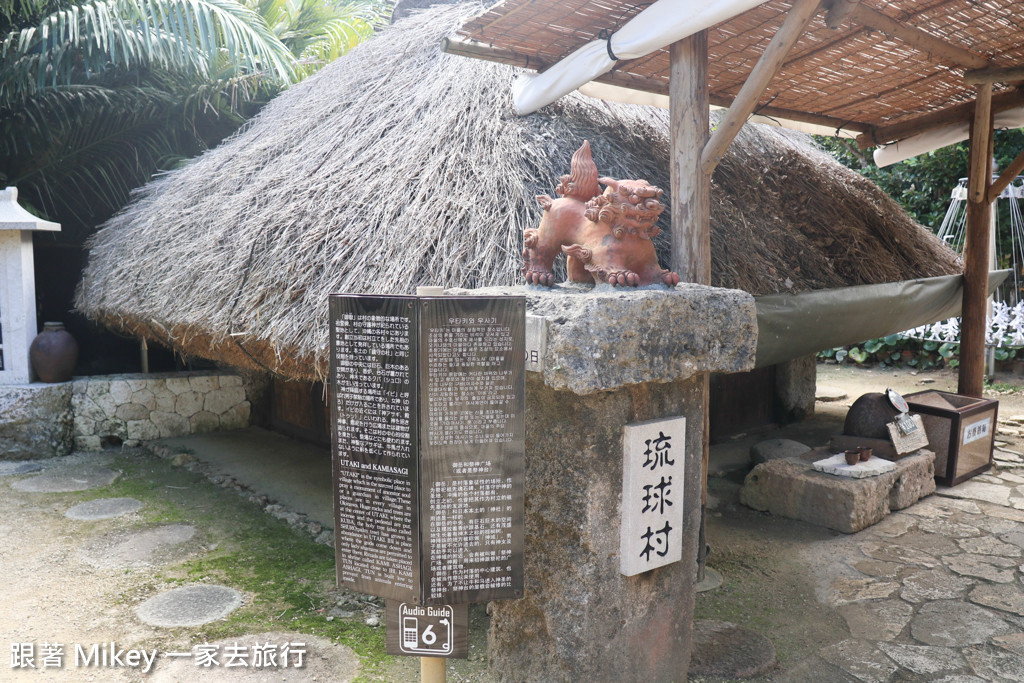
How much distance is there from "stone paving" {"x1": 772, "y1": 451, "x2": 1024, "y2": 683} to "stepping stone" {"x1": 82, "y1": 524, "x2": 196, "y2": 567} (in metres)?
3.49

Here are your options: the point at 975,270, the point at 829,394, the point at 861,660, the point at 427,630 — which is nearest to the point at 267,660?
the point at 427,630

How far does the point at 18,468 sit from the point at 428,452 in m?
5.64

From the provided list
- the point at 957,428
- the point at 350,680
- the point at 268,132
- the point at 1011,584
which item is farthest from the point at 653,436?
the point at 268,132

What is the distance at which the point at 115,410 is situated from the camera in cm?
674

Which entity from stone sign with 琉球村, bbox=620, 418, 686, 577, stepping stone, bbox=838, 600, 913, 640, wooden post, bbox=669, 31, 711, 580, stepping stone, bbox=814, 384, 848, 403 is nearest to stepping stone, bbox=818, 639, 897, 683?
stepping stone, bbox=838, 600, 913, 640

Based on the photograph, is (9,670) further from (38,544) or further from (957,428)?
(957,428)

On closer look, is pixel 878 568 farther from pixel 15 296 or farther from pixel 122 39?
pixel 122 39

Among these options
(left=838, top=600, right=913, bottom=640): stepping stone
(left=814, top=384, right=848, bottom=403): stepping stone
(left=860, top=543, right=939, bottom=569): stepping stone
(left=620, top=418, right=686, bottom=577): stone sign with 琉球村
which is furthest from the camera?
(left=814, top=384, right=848, bottom=403): stepping stone

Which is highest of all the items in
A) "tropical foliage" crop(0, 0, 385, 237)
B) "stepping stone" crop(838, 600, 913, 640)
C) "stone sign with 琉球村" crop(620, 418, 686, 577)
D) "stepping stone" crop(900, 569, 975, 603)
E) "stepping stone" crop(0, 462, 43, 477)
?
"tropical foliage" crop(0, 0, 385, 237)

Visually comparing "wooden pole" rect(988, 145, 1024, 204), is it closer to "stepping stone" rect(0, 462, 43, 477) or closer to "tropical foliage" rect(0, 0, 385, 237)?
"tropical foliage" rect(0, 0, 385, 237)

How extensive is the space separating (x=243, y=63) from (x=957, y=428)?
26.8 feet

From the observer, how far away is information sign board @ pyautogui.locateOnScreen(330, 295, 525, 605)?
205 cm

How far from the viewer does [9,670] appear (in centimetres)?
308

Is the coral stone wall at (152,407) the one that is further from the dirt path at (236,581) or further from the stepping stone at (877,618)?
the stepping stone at (877,618)
